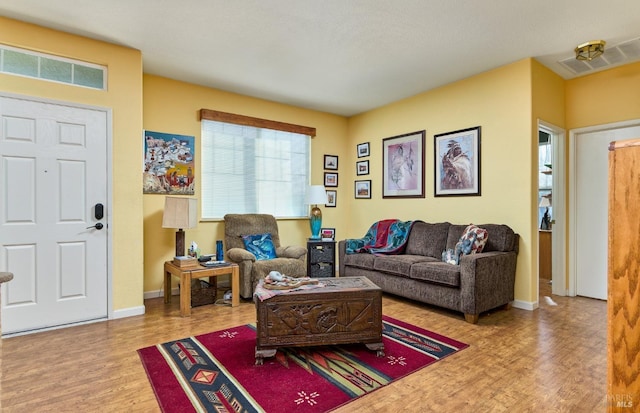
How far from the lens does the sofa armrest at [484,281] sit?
10.0ft

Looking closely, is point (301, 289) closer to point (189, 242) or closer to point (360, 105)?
point (189, 242)

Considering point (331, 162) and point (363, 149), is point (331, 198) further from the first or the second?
point (363, 149)

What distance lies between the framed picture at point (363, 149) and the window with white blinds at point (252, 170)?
0.89m

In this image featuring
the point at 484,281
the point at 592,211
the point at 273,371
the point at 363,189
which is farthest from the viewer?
the point at 363,189

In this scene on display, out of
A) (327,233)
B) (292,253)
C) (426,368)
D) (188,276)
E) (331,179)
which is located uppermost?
(331,179)

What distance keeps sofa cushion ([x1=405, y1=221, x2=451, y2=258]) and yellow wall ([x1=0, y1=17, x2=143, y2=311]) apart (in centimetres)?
315

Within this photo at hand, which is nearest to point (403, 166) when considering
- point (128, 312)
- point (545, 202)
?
point (545, 202)

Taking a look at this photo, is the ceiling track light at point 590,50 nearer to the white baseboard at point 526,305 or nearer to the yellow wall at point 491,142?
the yellow wall at point 491,142

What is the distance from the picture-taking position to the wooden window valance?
434cm

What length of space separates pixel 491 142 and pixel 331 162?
256 cm

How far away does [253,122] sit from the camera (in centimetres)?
475

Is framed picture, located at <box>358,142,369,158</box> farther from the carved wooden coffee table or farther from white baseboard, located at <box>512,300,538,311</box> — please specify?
the carved wooden coffee table

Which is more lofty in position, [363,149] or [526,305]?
[363,149]

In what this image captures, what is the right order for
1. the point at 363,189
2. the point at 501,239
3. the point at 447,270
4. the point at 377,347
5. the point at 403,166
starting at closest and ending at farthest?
the point at 377,347 → the point at 447,270 → the point at 501,239 → the point at 403,166 → the point at 363,189
